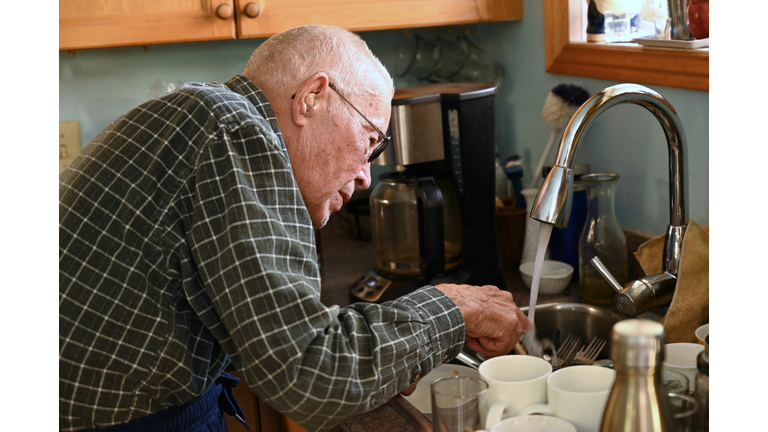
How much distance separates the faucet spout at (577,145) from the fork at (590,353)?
0.23m

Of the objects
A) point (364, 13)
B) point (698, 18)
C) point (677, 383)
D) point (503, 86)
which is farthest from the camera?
point (503, 86)

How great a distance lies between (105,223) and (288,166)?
204 millimetres

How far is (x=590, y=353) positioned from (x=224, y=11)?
Answer: 3.54ft

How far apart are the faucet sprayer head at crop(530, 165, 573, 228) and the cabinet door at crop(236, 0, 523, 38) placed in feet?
2.93

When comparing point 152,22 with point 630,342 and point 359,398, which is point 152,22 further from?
point 630,342

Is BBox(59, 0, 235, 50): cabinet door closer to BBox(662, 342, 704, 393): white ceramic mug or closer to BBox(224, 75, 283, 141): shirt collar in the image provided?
BBox(224, 75, 283, 141): shirt collar

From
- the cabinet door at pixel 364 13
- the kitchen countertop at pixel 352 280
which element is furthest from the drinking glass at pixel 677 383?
the cabinet door at pixel 364 13

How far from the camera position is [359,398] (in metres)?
0.73

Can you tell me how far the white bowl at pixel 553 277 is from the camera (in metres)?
1.42

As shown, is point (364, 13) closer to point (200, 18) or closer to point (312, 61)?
point (200, 18)

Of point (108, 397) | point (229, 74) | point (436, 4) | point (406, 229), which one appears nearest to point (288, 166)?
point (108, 397)

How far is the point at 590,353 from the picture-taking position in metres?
1.19

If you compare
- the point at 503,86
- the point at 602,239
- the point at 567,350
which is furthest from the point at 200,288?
the point at 503,86
